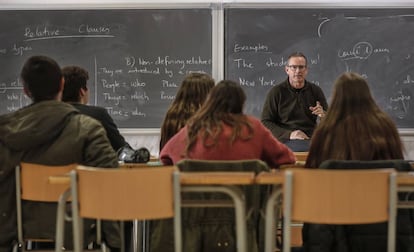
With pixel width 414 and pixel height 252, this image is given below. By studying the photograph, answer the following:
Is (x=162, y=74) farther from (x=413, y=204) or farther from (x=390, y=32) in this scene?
(x=413, y=204)

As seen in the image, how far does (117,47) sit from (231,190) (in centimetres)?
325

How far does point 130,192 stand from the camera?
2123 mm

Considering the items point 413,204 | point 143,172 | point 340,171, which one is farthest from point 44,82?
point 413,204

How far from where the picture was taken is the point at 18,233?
2.66m

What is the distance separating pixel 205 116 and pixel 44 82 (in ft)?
2.58

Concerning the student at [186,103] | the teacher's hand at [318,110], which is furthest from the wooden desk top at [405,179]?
the teacher's hand at [318,110]

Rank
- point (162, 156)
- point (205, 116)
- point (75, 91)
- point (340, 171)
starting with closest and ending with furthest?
point (340, 171)
point (205, 116)
point (162, 156)
point (75, 91)

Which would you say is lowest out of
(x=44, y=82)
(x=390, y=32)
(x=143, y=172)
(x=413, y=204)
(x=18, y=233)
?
(x=18, y=233)

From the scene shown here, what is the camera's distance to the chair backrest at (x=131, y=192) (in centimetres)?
Answer: 212

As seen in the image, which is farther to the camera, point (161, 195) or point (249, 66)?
point (249, 66)

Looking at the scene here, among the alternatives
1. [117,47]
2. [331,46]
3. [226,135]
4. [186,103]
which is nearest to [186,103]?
[186,103]

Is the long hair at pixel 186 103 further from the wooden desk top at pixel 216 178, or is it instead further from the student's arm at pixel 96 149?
the wooden desk top at pixel 216 178

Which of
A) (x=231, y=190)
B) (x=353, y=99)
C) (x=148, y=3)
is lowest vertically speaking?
(x=231, y=190)

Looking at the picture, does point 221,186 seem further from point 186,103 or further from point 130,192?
point 186,103
